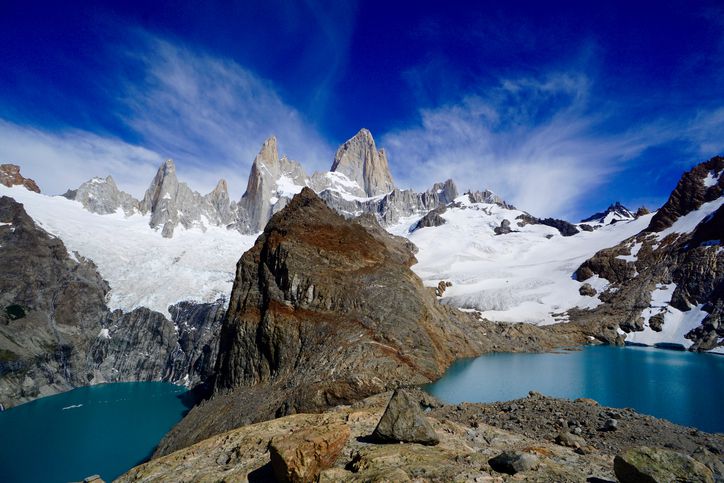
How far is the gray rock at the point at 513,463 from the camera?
376 inches

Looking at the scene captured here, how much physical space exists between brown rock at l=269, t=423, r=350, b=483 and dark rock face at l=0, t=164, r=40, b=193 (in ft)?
569

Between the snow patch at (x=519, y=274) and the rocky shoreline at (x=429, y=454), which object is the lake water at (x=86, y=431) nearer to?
the rocky shoreline at (x=429, y=454)

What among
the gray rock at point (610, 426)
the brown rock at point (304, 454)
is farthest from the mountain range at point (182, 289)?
the brown rock at point (304, 454)

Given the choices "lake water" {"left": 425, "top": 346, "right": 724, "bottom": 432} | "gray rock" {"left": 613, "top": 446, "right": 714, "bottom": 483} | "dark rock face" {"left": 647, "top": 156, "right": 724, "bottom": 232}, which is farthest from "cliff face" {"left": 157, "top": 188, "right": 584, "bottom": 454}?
"dark rock face" {"left": 647, "top": 156, "right": 724, "bottom": 232}

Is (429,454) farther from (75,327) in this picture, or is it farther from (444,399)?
(75,327)

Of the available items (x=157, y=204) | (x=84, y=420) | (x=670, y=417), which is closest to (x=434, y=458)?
(x=670, y=417)

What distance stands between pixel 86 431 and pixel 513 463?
61548 mm

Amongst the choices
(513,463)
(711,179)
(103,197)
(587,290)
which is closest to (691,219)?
(711,179)

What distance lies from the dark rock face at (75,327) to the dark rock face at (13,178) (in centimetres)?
5575

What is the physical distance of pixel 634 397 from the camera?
37656mm

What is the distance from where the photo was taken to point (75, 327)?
83125 millimetres

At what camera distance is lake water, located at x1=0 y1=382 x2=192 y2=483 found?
3966 cm

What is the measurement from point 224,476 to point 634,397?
41.3m

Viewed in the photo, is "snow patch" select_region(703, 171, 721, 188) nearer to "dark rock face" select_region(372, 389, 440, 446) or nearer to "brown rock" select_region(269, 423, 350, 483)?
"dark rock face" select_region(372, 389, 440, 446)
